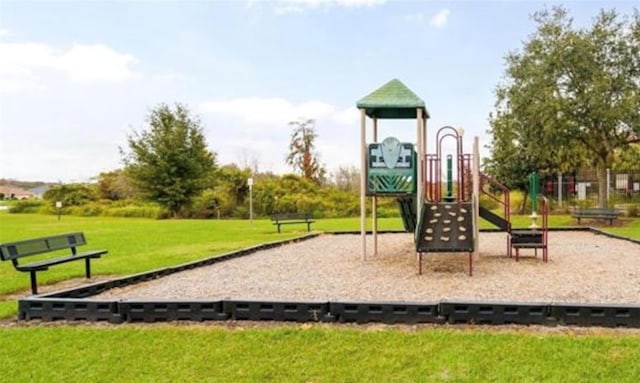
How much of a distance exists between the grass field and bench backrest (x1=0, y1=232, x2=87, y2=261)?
6.63ft

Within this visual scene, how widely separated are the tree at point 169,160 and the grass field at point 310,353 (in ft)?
92.0

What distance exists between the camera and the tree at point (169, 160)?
32.4m

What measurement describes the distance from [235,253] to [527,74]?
13.1 metres

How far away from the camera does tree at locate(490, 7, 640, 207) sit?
683 inches

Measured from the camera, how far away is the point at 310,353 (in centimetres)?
418

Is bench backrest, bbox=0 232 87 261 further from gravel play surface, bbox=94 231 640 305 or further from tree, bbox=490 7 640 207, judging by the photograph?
tree, bbox=490 7 640 207

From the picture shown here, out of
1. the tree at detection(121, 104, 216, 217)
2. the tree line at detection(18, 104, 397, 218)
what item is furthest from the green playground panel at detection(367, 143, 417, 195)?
the tree at detection(121, 104, 216, 217)

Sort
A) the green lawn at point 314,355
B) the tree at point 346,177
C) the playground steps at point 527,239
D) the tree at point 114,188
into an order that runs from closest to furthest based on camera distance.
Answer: the green lawn at point 314,355 → the playground steps at point 527,239 → the tree at point 346,177 → the tree at point 114,188

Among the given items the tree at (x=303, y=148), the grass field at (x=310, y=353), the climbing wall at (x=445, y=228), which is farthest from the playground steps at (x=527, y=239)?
the tree at (x=303, y=148)

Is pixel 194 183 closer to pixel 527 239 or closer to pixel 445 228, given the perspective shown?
pixel 445 228

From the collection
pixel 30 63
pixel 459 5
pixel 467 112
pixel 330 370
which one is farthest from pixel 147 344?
pixel 467 112

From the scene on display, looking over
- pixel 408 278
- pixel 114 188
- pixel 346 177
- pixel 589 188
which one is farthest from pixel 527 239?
pixel 114 188

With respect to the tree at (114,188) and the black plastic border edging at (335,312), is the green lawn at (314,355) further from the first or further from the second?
the tree at (114,188)

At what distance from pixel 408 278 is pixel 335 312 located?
3.05 meters
